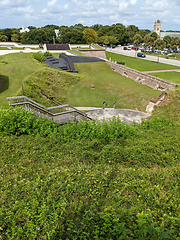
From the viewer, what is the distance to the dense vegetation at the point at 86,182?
14.2 ft

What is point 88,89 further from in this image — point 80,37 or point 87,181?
point 80,37

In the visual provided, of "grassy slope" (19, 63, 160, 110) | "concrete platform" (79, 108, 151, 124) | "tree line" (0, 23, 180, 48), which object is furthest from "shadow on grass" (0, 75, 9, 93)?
"tree line" (0, 23, 180, 48)

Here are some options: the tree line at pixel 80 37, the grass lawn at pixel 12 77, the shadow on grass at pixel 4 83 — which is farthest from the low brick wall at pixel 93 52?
the shadow on grass at pixel 4 83

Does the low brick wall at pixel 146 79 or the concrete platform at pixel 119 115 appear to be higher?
the low brick wall at pixel 146 79

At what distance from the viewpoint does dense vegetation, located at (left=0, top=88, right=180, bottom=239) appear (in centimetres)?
434

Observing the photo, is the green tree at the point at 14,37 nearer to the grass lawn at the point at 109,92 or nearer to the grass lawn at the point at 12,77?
the grass lawn at the point at 12,77

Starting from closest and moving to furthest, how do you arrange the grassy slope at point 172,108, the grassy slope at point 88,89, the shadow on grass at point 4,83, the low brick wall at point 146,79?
1. the grassy slope at point 172,108
2. the shadow on grass at point 4,83
3. the grassy slope at point 88,89
4. the low brick wall at point 146,79

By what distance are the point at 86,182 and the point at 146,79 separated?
26.0 meters

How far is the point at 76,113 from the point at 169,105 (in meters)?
10.1

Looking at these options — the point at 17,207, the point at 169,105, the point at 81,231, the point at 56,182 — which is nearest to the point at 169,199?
the point at 81,231

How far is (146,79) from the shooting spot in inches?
1109

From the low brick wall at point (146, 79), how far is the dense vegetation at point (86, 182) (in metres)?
17.0

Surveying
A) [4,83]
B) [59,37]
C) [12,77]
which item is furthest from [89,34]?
[4,83]

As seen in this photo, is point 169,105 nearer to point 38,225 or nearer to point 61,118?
point 61,118
